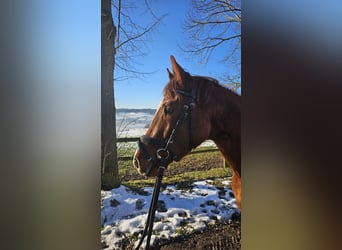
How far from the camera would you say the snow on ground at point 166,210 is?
80.7 inches

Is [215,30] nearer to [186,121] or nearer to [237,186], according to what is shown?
[186,121]

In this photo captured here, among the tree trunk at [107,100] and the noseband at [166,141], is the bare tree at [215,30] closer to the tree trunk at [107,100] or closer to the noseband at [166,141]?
the noseband at [166,141]

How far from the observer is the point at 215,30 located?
7.12 ft

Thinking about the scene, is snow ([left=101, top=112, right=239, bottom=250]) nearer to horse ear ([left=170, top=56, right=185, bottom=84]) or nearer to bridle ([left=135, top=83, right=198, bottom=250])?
bridle ([left=135, top=83, right=198, bottom=250])

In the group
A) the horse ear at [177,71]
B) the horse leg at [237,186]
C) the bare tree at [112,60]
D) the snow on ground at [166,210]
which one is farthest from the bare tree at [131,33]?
the horse leg at [237,186]

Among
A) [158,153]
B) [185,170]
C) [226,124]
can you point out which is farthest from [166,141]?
[226,124]

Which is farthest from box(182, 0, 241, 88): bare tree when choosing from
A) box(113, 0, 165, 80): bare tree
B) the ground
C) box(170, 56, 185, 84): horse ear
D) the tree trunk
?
the ground

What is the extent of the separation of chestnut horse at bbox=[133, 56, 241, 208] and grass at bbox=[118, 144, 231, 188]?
41 mm
